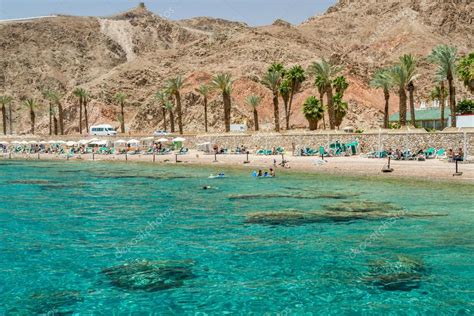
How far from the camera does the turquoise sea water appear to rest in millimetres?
13727

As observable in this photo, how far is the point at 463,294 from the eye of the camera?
14.2 m

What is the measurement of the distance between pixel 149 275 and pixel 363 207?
15070mm

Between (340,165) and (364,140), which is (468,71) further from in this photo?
(340,165)

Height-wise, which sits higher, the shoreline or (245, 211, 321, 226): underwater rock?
the shoreline

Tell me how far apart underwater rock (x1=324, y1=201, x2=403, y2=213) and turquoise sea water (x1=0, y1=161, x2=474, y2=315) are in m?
0.41

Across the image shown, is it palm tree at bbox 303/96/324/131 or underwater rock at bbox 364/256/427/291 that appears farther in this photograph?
palm tree at bbox 303/96/324/131

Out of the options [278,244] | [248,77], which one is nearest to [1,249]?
[278,244]

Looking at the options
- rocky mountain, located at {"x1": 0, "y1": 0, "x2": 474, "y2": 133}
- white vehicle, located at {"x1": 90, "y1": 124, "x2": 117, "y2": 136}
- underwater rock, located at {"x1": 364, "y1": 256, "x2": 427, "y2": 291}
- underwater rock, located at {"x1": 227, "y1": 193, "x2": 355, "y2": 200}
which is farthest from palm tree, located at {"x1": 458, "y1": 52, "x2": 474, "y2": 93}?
white vehicle, located at {"x1": 90, "y1": 124, "x2": 117, "y2": 136}

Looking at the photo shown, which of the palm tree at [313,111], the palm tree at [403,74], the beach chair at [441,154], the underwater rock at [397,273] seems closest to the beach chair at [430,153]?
the beach chair at [441,154]

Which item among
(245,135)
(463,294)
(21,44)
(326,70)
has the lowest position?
(463,294)

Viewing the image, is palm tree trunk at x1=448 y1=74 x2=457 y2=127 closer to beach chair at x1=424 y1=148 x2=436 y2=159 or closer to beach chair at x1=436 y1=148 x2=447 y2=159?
beach chair at x1=436 y1=148 x2=447 y2=159

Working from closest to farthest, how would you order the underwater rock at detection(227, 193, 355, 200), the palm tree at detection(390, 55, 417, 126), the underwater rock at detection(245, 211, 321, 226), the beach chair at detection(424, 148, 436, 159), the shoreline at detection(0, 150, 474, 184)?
the underwater rock at detection(245, 211, 321, 226) → the underwater rock at detection(227, 193, 355, 200) → the shoreline at detection(0, 150, 474, 184) → the beach chair at detection(424, 148, 436, 159) → the palm tree at detection(390, 55, 417, 126)

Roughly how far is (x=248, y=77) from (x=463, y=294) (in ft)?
362

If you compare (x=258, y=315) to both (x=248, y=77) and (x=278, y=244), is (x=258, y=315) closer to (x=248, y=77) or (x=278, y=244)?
(x=278, y=244)
